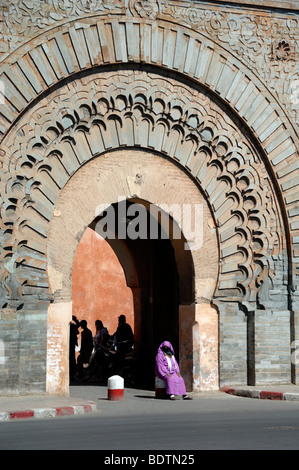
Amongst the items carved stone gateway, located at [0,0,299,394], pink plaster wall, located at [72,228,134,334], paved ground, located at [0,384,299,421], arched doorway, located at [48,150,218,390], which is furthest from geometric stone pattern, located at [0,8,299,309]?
pink plaster wall, located at [72,228,134,334]

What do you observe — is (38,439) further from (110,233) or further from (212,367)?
(110,233)

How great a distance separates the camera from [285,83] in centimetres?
1220

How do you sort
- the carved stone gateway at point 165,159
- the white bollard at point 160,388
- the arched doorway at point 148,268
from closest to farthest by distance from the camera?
the carved stone gateway at point 165,159 < the white bollard at point 160,388 < the arched doorway at point 148,268

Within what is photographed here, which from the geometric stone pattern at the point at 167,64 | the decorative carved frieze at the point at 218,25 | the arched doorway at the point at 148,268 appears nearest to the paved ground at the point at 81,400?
the arched doorway at the point at 148,268

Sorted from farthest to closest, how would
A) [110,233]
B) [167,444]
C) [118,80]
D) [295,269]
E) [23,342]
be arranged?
[110,233], [295,269], [118,80], [23,342], [167,444]

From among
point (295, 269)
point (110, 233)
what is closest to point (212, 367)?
point (295, 269)

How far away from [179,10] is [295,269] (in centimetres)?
357

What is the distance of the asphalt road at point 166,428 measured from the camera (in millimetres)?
6746

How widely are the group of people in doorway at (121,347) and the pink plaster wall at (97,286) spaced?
3838mm

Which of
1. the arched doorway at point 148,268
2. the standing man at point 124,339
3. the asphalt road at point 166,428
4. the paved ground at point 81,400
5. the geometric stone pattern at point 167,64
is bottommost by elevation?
the asphalt road at point 166,428

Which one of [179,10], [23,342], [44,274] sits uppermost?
[179,10]

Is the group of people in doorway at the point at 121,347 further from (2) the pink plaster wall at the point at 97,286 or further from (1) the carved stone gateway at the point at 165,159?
(2) the pink plaster wall at the point at 97,286

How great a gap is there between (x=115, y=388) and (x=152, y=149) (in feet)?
9.58

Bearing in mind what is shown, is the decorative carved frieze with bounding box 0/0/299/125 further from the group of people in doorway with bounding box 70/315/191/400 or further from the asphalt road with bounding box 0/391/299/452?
the asphalt road with bounding box 0/391/299/452
